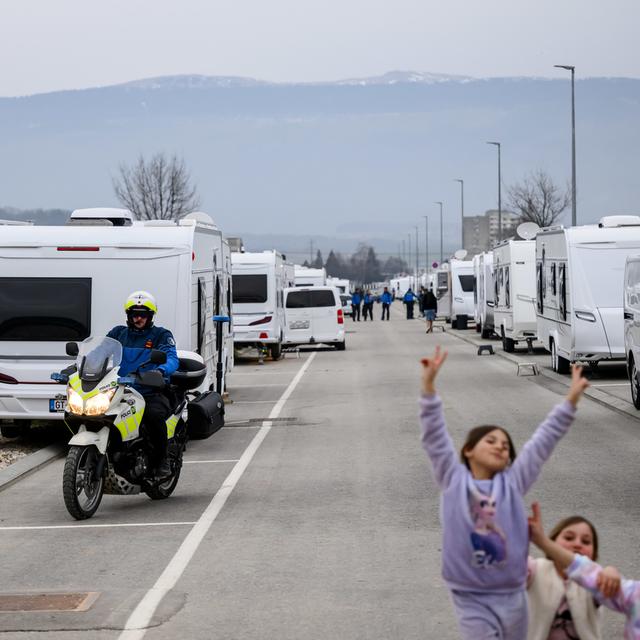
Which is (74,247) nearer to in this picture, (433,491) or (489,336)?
(433,491)

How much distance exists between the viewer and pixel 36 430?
18.8m

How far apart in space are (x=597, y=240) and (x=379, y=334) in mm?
28893

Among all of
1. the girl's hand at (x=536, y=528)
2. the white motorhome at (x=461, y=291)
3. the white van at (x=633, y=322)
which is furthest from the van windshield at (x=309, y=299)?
the girl's hand at (x=536, y=528)

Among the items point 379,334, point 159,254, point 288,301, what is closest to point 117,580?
point 159,254

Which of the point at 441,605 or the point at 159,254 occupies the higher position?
the point at 159,254

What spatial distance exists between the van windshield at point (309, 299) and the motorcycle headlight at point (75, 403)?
29.5m

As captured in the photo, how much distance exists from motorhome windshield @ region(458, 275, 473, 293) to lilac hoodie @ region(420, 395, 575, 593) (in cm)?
5230

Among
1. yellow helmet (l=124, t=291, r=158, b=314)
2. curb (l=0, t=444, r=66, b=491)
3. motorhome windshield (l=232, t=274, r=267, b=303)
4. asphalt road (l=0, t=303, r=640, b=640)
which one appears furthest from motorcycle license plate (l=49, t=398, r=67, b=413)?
motorhome windshield (l=232, t=274, r=267, b=303)

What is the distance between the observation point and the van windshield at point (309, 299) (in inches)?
1609

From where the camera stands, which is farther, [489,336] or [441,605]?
[489,336]

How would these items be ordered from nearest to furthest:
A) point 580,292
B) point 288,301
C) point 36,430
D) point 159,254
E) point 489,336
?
point 159,254 → point 36,430 → point 580,292 → point 288,301 → point 489,336

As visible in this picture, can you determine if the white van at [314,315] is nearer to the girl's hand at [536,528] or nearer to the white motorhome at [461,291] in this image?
the white motorhome at [461,291]

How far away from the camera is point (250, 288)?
35.0 metres

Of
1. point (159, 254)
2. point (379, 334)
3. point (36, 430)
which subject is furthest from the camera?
point (379, 334)
